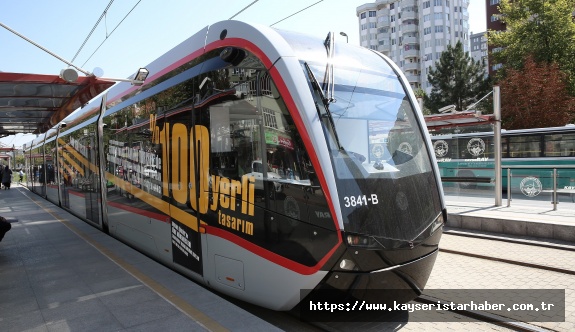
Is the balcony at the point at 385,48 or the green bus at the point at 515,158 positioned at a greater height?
the balcony at the point at 385,48

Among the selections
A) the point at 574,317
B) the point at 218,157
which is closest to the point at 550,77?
the point at 574,317

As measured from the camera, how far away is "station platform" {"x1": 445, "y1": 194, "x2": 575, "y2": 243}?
8009 mm

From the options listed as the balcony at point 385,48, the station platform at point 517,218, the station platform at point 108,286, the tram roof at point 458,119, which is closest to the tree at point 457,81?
the tram roof at point 458,119

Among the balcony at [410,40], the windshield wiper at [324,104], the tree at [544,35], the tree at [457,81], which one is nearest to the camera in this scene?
the windshield wiper at [324,104]

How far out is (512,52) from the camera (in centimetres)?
3038

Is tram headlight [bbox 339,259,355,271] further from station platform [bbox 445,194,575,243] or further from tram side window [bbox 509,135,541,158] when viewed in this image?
tram side window [bbox 509,135,541,158]

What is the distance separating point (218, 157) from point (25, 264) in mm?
4185

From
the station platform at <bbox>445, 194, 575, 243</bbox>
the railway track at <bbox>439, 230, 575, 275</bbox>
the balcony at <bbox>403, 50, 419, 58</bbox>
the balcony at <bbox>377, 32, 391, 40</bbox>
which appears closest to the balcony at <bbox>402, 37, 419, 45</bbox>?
the balcony at <bbox>403, 50, 419, 58</bbox>

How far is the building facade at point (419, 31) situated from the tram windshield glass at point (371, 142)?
252 ft

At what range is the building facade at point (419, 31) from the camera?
259 feet

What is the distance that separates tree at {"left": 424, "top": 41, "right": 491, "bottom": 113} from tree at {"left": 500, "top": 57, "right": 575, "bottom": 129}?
57.7ft

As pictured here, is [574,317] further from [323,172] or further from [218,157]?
[218,157]

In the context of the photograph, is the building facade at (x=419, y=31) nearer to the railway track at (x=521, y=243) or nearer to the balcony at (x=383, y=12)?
the balcony at (x=383, y=12)

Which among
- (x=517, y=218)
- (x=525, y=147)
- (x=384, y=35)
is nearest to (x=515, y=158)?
(x=525, y=147)
